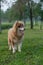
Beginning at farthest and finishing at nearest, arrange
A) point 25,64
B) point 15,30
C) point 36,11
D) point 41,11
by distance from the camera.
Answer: point 41,11 → point 36,11 → point 15,30 → point 25,64

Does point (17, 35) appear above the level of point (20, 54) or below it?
above

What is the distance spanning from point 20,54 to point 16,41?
575mm

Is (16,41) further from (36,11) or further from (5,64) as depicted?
(36,11)

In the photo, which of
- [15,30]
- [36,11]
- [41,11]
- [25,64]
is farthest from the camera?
[41,11]

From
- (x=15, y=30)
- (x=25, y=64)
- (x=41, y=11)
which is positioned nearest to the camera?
(x=25, y=64)

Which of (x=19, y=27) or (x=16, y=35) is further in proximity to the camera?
(x=16, y=35)

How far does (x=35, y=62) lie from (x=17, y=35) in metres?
2.15

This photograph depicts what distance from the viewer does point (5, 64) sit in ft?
25.6

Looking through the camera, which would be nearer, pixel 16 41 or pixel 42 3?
pixel 16 41

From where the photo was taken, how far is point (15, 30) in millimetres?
9680

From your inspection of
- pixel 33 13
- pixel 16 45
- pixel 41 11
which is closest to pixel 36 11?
pixel 33 13

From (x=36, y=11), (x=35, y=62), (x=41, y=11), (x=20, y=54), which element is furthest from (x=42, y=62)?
(x=41, y=11)

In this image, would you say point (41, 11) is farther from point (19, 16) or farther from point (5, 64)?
point (5, 64)

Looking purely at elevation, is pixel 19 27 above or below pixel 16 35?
above
